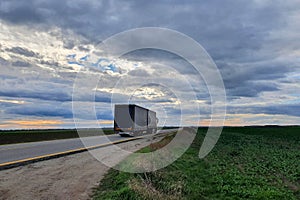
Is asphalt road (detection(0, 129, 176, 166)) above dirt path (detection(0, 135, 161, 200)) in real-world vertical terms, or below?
above

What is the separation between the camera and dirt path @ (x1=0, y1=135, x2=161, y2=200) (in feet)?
27.8

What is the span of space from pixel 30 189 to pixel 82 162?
568 centimetres

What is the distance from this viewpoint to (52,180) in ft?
33.8

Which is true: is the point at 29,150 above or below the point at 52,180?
above

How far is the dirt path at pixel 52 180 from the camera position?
8484mm

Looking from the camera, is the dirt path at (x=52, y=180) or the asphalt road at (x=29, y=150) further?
the asphalt road at (x=29, y=150)

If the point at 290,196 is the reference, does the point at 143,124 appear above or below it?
above

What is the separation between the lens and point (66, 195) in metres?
8.44

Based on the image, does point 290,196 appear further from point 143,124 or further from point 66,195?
point 143,124

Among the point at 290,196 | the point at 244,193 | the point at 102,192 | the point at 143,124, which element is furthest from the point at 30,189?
the point at 143,124

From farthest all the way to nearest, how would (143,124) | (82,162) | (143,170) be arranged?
(143,124), (82,162), (143,170)

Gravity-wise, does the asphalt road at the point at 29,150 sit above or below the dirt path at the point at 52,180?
above

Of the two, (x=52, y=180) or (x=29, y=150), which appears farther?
(x=29, y=150)

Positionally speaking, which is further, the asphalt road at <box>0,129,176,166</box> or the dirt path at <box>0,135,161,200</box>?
the asphalt road at <box>0,129,176,166</box>
